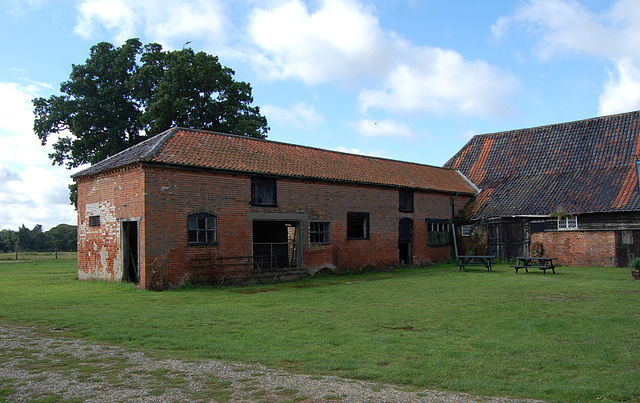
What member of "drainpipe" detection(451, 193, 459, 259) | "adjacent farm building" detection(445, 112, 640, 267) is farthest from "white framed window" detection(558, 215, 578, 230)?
"drainpipe" detection(451, 193, 459, 259)

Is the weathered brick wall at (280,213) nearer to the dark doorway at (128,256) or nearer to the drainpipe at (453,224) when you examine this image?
the drainpipe at (453,224)

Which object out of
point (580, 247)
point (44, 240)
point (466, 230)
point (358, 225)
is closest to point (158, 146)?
point (358, 225)

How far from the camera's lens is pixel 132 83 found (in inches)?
1202

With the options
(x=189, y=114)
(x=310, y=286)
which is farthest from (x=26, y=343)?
(x=189, y=114)

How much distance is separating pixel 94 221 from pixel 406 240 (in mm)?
14122

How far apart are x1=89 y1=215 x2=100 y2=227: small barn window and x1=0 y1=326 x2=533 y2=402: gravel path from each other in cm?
1164

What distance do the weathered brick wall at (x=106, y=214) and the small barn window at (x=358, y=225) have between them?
9.26m

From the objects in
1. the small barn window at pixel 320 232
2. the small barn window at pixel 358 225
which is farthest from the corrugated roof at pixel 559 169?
the small barn window at pixel 320 232

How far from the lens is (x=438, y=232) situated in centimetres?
2602

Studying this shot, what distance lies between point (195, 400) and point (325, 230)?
51.1 feet

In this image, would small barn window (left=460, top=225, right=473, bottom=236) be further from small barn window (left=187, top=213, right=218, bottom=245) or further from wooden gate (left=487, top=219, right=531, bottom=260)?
small barn window (left=187, top=213, right=218, bottom=245)

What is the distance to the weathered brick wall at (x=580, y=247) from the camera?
21892mm

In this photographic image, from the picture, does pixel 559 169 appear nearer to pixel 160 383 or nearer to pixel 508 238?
pixel 508 238

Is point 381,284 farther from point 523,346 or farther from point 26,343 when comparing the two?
point 26,343
